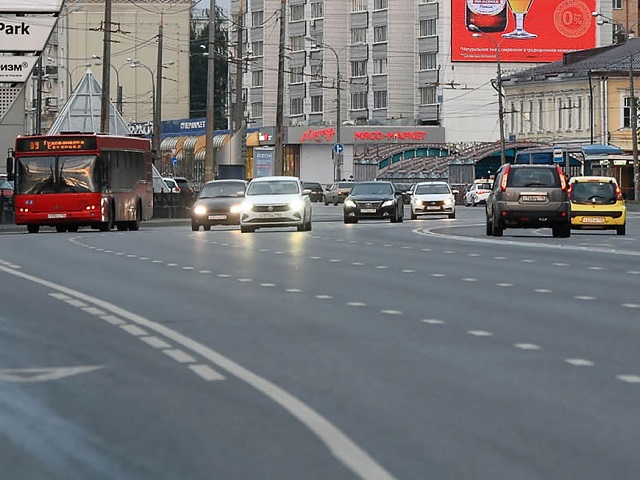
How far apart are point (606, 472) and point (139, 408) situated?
3.32m

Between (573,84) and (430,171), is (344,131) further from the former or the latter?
(573,84)

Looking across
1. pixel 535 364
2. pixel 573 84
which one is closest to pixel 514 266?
pixel 535 364

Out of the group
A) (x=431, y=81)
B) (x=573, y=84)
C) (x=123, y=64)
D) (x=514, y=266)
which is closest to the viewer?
(x=514, y=266)

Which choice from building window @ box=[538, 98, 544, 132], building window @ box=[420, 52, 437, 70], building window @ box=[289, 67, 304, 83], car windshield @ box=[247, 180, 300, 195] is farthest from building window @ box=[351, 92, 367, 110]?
car windshield @ box=[247, 180, 300, 195]

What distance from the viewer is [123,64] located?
155250 mm

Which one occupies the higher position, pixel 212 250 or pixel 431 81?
pixel 431 81

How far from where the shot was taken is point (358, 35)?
5482 inches

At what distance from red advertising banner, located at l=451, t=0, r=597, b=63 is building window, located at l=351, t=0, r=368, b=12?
13.5m

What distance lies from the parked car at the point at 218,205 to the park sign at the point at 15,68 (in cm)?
931

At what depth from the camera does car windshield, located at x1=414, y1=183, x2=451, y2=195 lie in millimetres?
67050

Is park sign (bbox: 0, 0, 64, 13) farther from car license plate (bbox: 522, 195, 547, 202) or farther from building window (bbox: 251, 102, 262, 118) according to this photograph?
building window (bbox: 251, 102, 262, 118)

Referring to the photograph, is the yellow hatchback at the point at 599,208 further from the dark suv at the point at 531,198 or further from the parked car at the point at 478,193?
the parked car at the point at 478,193

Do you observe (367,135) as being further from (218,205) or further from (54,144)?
(54,144)

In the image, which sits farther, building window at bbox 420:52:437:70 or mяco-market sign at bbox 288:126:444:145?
building window at bbox 420:52:437:70
